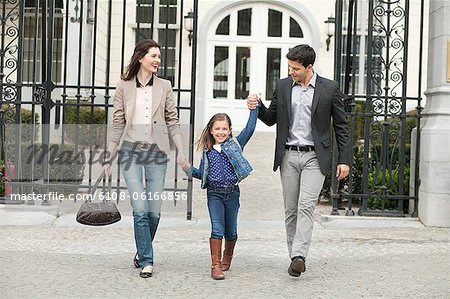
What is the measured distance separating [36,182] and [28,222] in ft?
4.03

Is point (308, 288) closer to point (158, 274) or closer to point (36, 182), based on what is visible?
point (158, 274)

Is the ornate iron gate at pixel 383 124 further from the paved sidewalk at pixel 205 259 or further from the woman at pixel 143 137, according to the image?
the woman at pixel 143 137

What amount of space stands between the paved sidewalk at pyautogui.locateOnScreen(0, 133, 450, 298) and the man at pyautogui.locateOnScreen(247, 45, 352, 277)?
480mm

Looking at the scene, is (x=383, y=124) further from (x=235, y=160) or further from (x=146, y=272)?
(x=146, y=272)

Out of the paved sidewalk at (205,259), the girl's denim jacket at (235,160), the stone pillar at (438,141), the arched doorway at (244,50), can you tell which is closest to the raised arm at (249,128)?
the girl's denim jacket at (235,160)

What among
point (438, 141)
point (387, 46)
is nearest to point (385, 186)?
point (438, 141)

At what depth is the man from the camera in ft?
20.1

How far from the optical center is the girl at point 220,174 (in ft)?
19.9

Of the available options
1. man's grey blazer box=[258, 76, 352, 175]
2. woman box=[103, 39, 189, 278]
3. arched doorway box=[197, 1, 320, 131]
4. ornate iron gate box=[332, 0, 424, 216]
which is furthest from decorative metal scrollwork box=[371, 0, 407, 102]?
arched doorway box=[197, 1, 320, 131]

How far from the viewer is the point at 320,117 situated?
20.3 feet

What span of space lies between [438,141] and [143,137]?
4109mm

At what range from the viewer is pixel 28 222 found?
8742 millimetres

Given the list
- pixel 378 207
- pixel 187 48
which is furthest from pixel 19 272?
pixel 187 48

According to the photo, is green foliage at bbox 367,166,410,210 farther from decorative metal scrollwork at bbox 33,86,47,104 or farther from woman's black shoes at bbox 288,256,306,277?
decorative metal scrollwork at bbox 33,86,47,104
